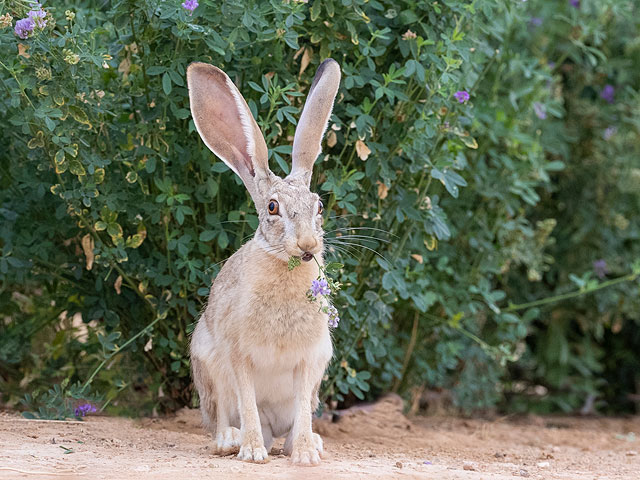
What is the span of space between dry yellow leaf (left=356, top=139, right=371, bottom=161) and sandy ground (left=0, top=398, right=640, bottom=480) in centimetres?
152

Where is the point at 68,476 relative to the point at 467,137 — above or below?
below

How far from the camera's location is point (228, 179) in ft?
17.1

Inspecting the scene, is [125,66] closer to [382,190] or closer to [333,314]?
[382,190]

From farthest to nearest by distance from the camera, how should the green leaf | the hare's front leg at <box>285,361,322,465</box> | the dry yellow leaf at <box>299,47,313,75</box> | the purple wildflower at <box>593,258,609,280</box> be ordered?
the purple wildflower at <box>593,258,609,280</box>, the dry yellow leaf at <box>299,47,313,75</box>, the green leaf, the hare's front leg at <box>285,361,322,465</box>

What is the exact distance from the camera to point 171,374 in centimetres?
557

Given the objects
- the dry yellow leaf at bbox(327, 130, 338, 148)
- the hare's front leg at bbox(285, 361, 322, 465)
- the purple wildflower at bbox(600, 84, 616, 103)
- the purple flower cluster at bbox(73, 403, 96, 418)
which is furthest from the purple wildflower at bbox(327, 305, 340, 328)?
the purple wildflower at bbox(600, 84, 616, 103)

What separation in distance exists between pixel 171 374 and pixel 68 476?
6.44 feet

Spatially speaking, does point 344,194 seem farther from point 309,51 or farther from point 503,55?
point 503,55

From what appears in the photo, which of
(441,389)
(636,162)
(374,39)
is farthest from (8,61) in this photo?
(636,162)

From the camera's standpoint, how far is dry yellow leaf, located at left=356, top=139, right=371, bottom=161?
16.2 feet

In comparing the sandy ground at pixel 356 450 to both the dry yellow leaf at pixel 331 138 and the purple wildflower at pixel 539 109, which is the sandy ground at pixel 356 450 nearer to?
the dry yellow leaf at pixel 331 138

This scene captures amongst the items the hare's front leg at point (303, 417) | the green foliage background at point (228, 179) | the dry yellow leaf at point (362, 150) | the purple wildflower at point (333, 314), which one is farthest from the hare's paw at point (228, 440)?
the dry yellow leaf at point (362, 150)

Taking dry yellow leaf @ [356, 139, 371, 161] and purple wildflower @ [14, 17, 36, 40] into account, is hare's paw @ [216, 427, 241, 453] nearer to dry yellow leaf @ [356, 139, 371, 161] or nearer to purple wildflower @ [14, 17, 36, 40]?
dry yellow leaf @ [356, 139, 371, 161]

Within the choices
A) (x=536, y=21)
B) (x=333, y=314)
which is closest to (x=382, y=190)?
(x=333, y=314)
